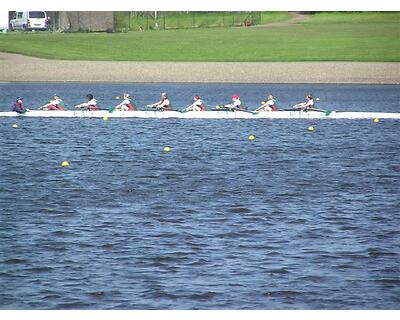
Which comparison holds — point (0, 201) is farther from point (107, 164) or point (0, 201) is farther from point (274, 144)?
point (274, 144)

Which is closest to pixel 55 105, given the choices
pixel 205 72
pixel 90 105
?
pixel 90 105

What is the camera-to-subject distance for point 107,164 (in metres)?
37.7

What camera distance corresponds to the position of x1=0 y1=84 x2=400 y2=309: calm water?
1805 cm

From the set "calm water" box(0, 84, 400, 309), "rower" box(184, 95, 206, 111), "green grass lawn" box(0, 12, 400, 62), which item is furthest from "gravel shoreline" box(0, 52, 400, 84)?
"calm water" box(0, 84, 400, 309)

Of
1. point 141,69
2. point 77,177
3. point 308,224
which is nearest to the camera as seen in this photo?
point 308,224

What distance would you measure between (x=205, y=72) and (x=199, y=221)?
228 ft

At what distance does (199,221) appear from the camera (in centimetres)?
2475

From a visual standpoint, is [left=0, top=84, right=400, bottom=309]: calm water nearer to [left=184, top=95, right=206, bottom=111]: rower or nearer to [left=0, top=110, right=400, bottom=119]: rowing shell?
[left=0, top=110, right=400, bottom=119]: rowing shell

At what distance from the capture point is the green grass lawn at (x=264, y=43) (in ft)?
296

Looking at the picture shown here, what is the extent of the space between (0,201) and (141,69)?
65268mm

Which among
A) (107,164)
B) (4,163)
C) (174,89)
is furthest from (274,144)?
(174,89)

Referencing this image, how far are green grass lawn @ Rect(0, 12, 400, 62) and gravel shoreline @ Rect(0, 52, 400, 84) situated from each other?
0.91 m

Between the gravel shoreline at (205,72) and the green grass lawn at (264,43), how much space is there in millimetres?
914

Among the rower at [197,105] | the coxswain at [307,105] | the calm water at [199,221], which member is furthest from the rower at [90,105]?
the coxswain at [307,105]
